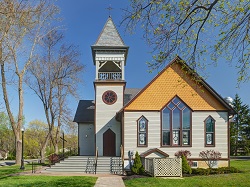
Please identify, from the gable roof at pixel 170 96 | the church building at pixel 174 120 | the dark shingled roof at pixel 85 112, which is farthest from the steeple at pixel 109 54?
the dark shingled roof at pixel 85 112

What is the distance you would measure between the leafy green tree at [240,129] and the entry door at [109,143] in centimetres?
2631

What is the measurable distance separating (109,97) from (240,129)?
31108mm

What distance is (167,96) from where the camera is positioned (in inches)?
805

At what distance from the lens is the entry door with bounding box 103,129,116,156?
24.2 meters

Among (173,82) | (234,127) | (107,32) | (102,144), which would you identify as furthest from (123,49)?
(234,127)

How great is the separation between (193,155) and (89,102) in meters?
14.6

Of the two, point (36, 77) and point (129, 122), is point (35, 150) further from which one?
point (129, 122)

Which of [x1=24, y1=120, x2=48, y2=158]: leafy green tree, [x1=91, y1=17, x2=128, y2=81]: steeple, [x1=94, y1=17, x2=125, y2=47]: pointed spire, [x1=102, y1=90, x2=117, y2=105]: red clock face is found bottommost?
[x1=24, y1=120, x2=48, y2=158]: leafy green tree

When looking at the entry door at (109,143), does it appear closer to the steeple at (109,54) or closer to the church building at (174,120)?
the church building at (174,120)

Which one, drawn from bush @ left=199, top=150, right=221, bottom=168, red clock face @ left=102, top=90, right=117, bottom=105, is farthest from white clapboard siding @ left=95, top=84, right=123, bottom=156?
bush @ left=199, top=150, right=221, bottom=168

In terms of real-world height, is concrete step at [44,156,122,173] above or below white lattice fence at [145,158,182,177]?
below

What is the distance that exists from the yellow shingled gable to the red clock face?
4.24 metres

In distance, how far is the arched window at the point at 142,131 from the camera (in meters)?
20.1

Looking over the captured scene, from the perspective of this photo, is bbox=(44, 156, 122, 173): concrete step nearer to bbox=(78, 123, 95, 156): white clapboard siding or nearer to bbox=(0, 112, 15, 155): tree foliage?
bbox=(78, 123, 95, 156): white clapboard siding
